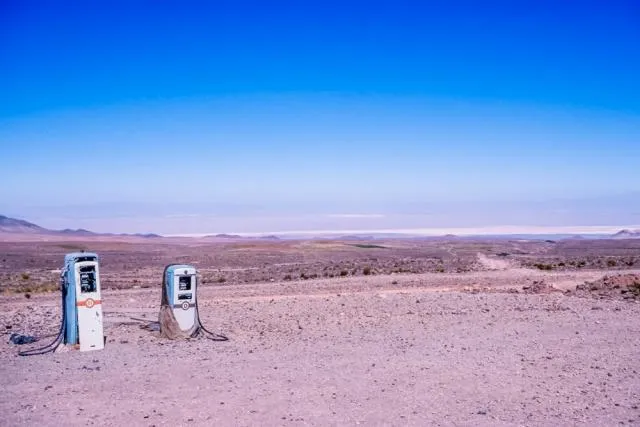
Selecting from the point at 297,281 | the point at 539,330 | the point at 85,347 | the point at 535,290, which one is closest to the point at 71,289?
the point at 85,347

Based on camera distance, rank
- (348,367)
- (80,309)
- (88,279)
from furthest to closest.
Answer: (88,279) < (80,309) < (348,367)

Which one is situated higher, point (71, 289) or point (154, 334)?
point (71, 289)

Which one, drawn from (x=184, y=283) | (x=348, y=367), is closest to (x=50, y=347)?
(x=184, y=283)

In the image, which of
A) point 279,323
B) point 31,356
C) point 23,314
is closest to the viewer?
point 31,356

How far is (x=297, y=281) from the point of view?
30.7 meters

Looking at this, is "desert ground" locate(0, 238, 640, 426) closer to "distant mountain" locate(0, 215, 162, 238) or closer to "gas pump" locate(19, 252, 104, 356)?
"gas pump" locate(19, 252, 104, 356)

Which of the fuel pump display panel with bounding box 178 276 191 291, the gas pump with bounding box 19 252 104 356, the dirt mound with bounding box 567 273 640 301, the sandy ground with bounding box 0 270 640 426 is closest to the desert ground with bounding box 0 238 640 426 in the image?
the sandy ground with bounding box 0 270 640 426

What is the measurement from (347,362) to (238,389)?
2.47 meters

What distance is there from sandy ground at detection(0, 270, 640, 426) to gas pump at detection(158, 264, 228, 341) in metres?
0.42

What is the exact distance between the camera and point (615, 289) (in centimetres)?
2236

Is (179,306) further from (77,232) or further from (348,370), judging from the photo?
(77,232)

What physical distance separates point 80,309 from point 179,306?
216cm

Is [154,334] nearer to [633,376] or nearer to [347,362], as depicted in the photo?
[347,362]

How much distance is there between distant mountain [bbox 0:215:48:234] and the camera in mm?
167750
